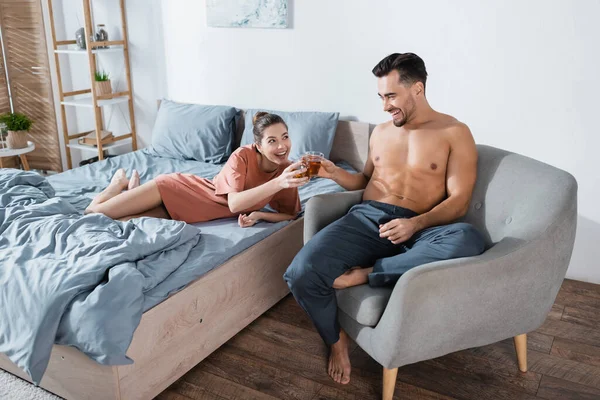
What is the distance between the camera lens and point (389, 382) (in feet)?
5.99

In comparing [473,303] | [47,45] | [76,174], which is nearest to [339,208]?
[473,303]

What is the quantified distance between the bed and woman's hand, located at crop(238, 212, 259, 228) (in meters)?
0.03

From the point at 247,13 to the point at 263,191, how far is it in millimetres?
1723

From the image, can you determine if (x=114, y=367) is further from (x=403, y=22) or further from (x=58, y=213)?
(x=403, y=22)

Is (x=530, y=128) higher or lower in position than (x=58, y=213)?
higher

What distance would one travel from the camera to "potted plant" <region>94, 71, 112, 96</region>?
13.0 feet

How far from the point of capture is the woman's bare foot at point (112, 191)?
2534 mm

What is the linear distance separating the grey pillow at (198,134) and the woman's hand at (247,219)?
1118mm

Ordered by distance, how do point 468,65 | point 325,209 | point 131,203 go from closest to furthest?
point 325,209, point 131,203, point 468,65

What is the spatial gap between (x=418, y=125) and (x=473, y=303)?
769 mm

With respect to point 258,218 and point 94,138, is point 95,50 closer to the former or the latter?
point 94,138

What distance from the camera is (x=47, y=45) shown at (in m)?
4.18

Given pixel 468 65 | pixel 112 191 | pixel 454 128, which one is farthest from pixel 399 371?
pixel 468 65

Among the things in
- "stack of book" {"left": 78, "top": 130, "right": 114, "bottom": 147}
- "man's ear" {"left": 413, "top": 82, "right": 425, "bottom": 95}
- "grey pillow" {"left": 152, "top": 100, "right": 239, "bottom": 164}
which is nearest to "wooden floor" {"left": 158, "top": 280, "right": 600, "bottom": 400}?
"man's ear" {"left": 413, "top": 82, "right": 425, "bottom": 95}
